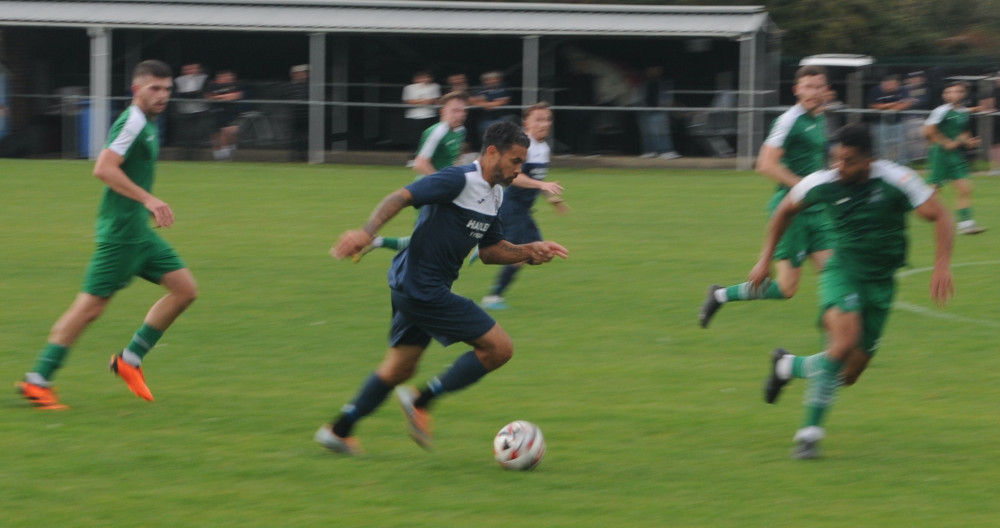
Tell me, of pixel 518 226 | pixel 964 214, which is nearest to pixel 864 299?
pixel 518 226

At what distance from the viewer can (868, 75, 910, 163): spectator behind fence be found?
25625 millimetres

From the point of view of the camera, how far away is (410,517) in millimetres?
5453

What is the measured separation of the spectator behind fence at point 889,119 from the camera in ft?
84.1

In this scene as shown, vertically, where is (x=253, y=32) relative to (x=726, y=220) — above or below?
above

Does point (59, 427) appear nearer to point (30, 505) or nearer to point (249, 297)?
point (30, 505)

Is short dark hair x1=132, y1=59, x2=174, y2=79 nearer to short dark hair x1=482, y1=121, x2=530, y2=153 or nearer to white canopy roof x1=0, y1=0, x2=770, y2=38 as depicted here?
short dark hair x1=482, y1=121, x2=530, y2=153

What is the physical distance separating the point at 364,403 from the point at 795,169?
15.3 feet

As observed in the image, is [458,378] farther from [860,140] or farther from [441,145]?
[441,145]

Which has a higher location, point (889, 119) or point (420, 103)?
point (420, 103)

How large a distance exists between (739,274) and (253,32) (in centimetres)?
1841

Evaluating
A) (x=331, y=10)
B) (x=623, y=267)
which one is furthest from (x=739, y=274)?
(x=331, y=10)

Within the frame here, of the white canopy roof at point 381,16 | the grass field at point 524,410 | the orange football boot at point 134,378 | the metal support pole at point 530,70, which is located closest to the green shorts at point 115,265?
the orange football boot at point 134,378

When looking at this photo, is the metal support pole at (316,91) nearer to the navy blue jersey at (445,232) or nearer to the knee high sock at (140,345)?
the knee high sock at (140,345)

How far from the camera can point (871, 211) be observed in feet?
20.9
